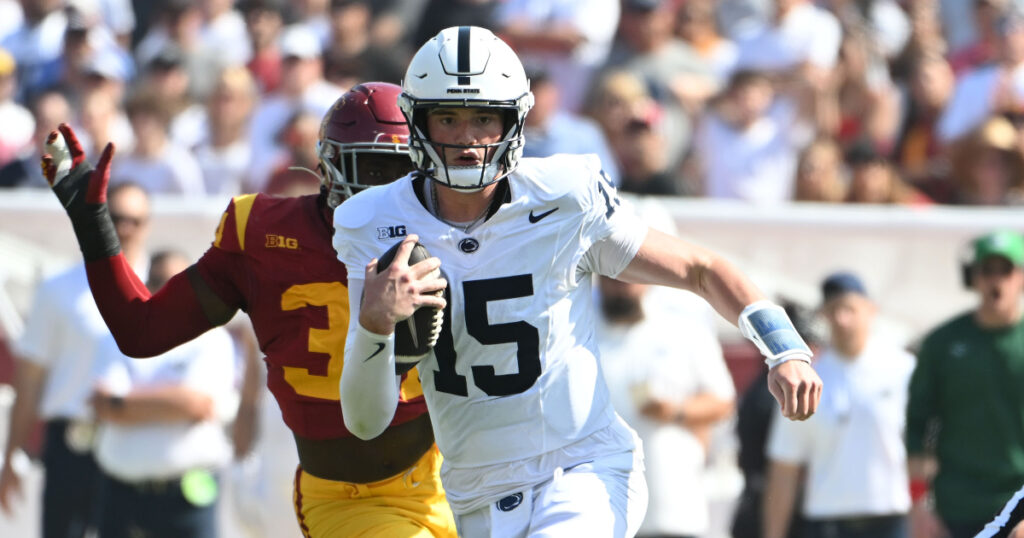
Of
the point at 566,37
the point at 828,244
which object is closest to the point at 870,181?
the point at 828,244

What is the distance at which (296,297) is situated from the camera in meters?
5.03

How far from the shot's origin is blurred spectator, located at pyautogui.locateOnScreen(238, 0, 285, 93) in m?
11.8

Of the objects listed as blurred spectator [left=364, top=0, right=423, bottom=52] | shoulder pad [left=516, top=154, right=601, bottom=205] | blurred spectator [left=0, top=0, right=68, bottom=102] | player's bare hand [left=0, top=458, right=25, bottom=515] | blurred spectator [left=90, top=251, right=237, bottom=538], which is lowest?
player's bare hand [left=0, top=458, right=25, bottom=515]

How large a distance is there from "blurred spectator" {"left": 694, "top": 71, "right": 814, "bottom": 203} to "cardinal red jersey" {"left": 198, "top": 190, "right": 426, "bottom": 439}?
5651 mm

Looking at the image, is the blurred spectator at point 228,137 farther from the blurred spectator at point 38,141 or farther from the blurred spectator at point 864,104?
the blurred spectator at point 864,104

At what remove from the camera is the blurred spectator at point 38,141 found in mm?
10648

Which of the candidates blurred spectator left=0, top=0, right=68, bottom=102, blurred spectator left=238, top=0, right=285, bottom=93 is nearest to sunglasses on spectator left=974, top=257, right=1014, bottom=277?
blurred spectator left=238, top=0, right=285, bottom=93

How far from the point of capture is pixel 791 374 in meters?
4.19

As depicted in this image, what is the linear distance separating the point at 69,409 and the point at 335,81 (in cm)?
334

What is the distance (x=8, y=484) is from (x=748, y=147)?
4779mm

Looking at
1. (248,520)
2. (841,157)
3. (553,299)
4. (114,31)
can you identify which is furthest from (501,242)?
(114,31)

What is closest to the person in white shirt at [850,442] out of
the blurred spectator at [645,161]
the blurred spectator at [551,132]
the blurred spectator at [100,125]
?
the blurred spectator at [645,161]

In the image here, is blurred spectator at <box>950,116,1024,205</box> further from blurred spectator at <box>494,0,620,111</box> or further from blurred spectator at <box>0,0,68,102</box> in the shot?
blurred spectator at <box>0,0,68,102</box>

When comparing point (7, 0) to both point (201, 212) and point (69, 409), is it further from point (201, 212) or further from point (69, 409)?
point (69, 409)
